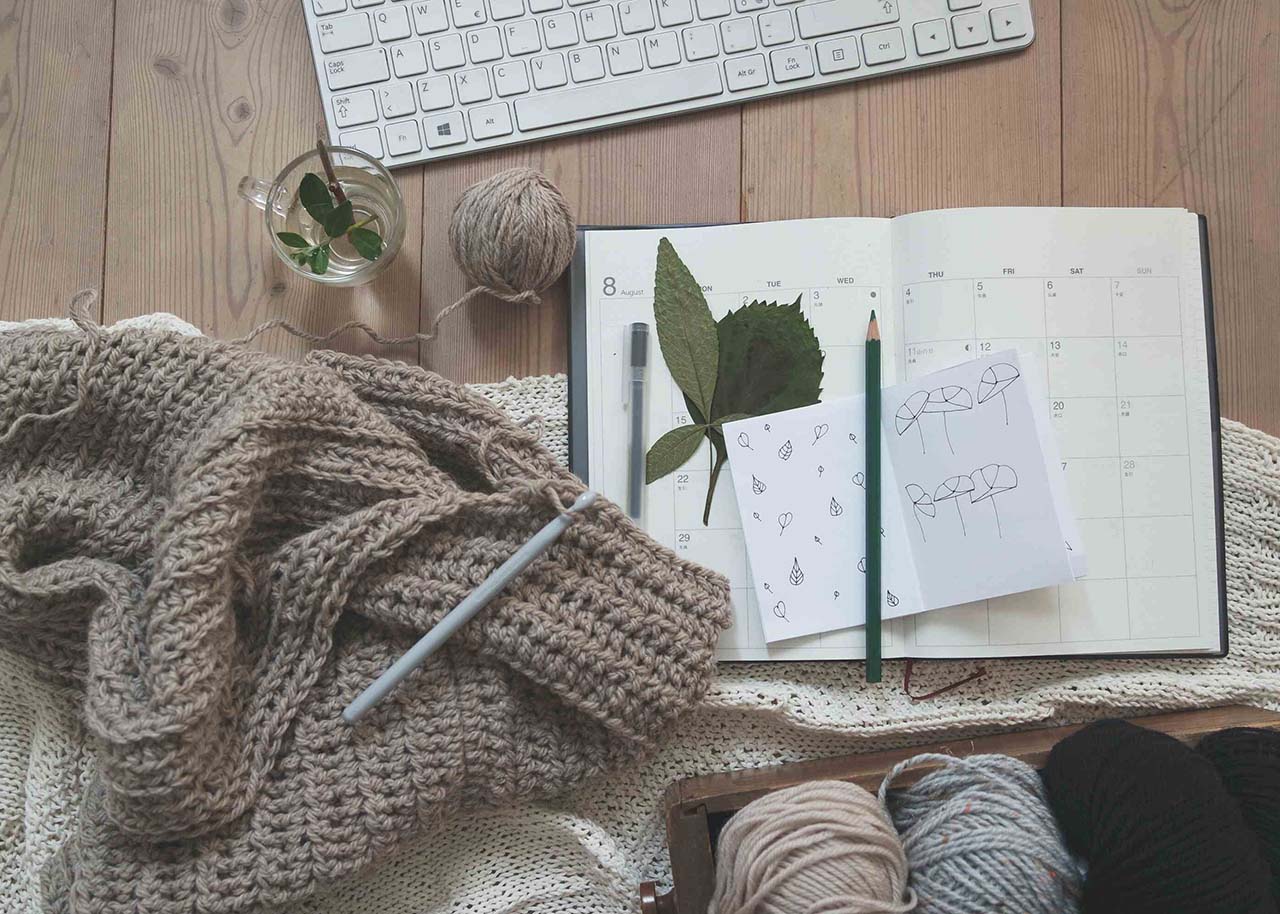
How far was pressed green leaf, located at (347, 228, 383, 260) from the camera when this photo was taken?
1.97ft

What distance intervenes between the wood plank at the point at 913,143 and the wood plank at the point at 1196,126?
0.02 m

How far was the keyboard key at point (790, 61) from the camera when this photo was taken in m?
0.65

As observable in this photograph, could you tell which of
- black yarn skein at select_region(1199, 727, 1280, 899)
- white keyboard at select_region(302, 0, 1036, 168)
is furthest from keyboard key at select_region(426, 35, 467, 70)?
black yarn skein at select_region(1199, 727, 1280, 899)

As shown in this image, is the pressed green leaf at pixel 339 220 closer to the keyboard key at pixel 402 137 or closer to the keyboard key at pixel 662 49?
the keyboard key at pixel 402 137

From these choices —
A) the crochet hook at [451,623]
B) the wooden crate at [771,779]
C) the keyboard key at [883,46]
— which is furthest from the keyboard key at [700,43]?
the wooden crate at [771,779]

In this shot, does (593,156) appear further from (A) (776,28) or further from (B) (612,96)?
(A) (776,28)

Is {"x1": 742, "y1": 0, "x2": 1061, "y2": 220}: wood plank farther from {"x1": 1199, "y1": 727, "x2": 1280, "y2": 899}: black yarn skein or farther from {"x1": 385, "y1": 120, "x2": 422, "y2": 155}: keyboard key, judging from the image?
{"x1": 1199, "y1": 727, "x2": 1280, "y2": 899}: black yarn skein

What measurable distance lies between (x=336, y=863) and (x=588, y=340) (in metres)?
0.35

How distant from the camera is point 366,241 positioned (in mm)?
600

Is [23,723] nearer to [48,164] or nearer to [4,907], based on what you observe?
[4,907]

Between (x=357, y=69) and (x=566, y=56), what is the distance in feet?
0.47

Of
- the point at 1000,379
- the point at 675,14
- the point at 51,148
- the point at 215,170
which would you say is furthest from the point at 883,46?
the point at 51,148

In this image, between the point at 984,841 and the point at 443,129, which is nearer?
the point at 984,841

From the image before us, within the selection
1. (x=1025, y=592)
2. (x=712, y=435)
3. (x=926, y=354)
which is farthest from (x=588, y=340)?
(x=1025, y=592)
